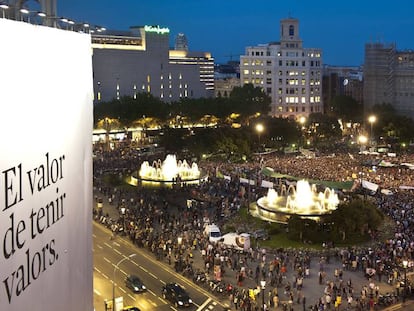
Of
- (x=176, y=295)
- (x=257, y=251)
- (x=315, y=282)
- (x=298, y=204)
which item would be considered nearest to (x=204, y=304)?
(x=176, y=295)

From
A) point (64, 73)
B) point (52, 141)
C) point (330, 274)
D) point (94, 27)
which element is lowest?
point (330, 274)

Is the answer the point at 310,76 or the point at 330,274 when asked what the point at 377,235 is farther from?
the point at 310,76

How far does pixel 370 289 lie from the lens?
26578 millimetres

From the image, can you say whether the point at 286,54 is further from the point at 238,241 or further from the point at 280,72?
the point at 238,241

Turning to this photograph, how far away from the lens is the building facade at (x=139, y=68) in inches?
4697

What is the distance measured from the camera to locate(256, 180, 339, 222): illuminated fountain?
3925 centimetres

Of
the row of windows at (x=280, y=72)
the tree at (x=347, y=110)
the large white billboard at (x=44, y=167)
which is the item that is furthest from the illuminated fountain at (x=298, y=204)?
the row of windows at (x=280, y=72)

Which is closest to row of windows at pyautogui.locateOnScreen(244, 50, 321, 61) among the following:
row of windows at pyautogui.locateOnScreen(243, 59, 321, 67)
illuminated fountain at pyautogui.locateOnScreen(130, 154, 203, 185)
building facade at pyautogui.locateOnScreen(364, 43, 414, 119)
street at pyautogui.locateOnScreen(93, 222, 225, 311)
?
row of windows at pyautogui.locateOnScreen(243, 59, 321, 67)

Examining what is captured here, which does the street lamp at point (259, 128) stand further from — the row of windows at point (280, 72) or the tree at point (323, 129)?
the row of windows at point (280, 72)

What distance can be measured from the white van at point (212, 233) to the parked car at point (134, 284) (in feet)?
22.7

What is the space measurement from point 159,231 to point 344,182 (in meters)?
22.1

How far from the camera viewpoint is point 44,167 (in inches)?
304

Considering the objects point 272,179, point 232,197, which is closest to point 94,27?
point 232,197

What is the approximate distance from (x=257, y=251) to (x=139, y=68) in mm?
97939
